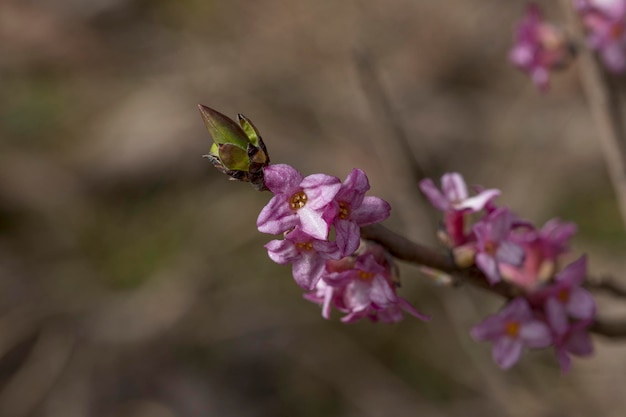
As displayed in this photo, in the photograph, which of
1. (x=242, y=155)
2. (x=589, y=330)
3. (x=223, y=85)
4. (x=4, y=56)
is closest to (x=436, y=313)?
(x=223, y=85)

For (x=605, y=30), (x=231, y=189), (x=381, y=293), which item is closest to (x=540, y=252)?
(x=381, y=293)

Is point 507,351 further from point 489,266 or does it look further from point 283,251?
point 283,251

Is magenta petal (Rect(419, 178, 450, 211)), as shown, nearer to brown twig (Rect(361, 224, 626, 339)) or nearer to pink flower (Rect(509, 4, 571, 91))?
brown twig (Rect(361, 224, 626, 339))

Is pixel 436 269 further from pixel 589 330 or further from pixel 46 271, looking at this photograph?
pixel 46 271

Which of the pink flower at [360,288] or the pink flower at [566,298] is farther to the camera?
the pink flower at [566,298]

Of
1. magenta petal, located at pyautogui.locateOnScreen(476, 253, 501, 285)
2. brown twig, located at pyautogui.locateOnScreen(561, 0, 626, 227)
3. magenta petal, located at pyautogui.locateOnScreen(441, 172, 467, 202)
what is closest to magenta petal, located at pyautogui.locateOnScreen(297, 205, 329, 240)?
magenta petal, located at pyautogui.locateOnScreen(476, 253, 501, 285)

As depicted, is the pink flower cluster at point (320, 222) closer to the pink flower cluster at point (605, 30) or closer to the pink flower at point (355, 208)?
the pink flower at point (355, 208)

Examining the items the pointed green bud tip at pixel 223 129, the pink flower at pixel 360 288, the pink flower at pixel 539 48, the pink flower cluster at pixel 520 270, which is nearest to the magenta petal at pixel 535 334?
the pink flower cluster at pixel 520 270
